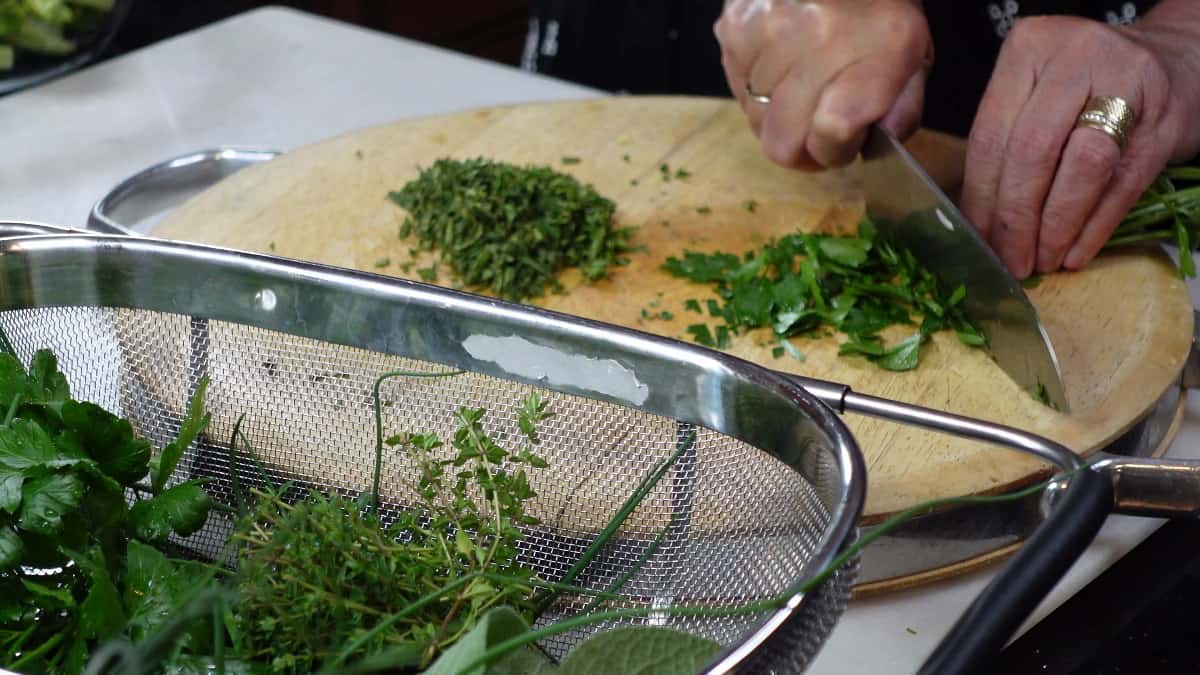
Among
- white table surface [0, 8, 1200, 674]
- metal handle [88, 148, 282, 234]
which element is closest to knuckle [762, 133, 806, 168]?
white table surface [0, 8, 1200, 674]

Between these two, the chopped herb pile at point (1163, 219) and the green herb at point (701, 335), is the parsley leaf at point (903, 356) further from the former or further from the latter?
the chopped herb pile at point (1163, 219)

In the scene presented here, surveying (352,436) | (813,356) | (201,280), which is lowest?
(813,356)

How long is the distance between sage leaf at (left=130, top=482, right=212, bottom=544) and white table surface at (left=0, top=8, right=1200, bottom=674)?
2.61 ft

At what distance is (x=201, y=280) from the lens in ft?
2.97

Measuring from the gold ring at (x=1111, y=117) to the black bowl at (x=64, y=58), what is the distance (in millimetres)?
1382

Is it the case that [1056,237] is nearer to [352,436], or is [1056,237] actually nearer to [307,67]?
[352,436]

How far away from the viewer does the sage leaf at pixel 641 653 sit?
0.67 m

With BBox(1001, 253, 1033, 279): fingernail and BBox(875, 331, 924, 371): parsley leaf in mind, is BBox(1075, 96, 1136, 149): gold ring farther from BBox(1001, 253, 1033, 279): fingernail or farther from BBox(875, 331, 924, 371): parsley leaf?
BBox(875, 331, 924, 371): parsley leaf

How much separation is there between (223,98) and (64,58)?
24 centimetres

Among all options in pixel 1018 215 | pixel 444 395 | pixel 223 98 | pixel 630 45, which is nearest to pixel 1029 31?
pixel 1018 215

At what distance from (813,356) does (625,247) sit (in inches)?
11.3

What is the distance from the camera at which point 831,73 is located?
1.46 meters

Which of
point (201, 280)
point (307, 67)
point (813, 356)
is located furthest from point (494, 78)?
point (201, 280)

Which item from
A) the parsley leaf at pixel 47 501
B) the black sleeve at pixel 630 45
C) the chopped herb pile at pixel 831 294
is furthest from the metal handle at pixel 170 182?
the black sleeve at pixel 630 45
